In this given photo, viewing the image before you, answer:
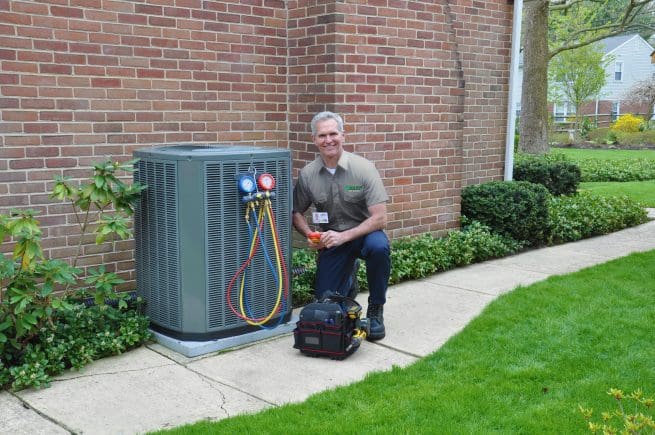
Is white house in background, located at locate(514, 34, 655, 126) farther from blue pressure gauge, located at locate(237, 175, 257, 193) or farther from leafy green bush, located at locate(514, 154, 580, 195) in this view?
blue pressure gauge, located at locate(237, 175, 257, 193)

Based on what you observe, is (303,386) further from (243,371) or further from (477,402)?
(477,402)

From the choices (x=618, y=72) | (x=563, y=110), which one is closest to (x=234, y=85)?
(x=563, y=110)

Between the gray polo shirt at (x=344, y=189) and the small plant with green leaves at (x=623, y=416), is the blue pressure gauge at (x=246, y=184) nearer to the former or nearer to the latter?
the gray polo shirt at (x=344, y=189)

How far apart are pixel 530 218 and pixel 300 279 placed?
311cm

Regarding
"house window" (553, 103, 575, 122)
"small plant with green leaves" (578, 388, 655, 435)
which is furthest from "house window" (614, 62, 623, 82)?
"small plant with green leaves" (578, 388, 655, 435)

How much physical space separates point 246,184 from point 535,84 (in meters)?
13.2

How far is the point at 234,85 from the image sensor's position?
232 inches

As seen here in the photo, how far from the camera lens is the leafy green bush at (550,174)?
9.88 m

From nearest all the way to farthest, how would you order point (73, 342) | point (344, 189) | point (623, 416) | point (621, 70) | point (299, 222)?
point (623, 416), point (73, 342), point (344, 189), point (299, 222), point (621, 70)

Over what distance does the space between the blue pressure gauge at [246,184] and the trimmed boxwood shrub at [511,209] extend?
3.77 metres

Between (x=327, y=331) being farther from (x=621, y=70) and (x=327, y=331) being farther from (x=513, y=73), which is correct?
(x=621, y=70)

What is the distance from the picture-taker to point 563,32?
2988 cm

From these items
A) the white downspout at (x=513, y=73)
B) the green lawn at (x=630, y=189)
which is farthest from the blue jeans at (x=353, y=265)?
the green lawn at (x=630, y=189)

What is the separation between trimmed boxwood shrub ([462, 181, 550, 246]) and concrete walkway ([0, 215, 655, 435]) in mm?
1951
